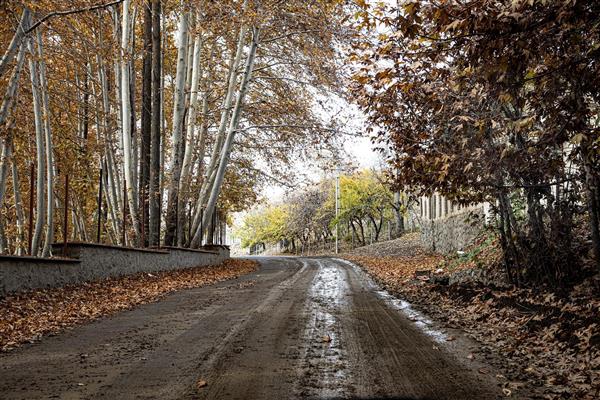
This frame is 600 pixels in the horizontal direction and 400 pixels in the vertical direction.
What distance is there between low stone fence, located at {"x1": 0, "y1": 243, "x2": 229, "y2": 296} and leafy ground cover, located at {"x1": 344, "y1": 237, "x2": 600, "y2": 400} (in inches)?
258

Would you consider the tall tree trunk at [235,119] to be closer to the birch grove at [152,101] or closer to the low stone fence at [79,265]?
the birch grove at [152,101]

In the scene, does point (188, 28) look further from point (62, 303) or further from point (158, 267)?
point (62, 303)

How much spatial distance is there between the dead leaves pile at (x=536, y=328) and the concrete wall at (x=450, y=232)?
9808mm

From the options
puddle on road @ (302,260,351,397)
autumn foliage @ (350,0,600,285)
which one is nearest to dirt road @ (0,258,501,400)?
puddle on road @ (302,260,351,397)

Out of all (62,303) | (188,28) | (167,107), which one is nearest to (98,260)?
(62,303)

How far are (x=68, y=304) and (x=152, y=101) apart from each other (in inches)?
370

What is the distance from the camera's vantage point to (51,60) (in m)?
17.2

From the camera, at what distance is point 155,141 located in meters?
15.9

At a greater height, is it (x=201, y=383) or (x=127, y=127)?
(x=127, y=127)

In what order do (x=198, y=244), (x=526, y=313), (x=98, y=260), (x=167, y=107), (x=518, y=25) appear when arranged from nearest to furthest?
(x=518, y=25) → (x=526, y=313) → (x=98, y=260) → (x=198, y=244) → (x=167, y=107)

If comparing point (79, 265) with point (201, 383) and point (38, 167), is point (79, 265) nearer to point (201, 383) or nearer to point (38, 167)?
point (38, 167)

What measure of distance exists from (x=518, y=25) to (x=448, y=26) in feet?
1.98

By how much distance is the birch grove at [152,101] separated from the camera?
13.9 m

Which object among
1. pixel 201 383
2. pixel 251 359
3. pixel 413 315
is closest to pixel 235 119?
pixel 413 315
